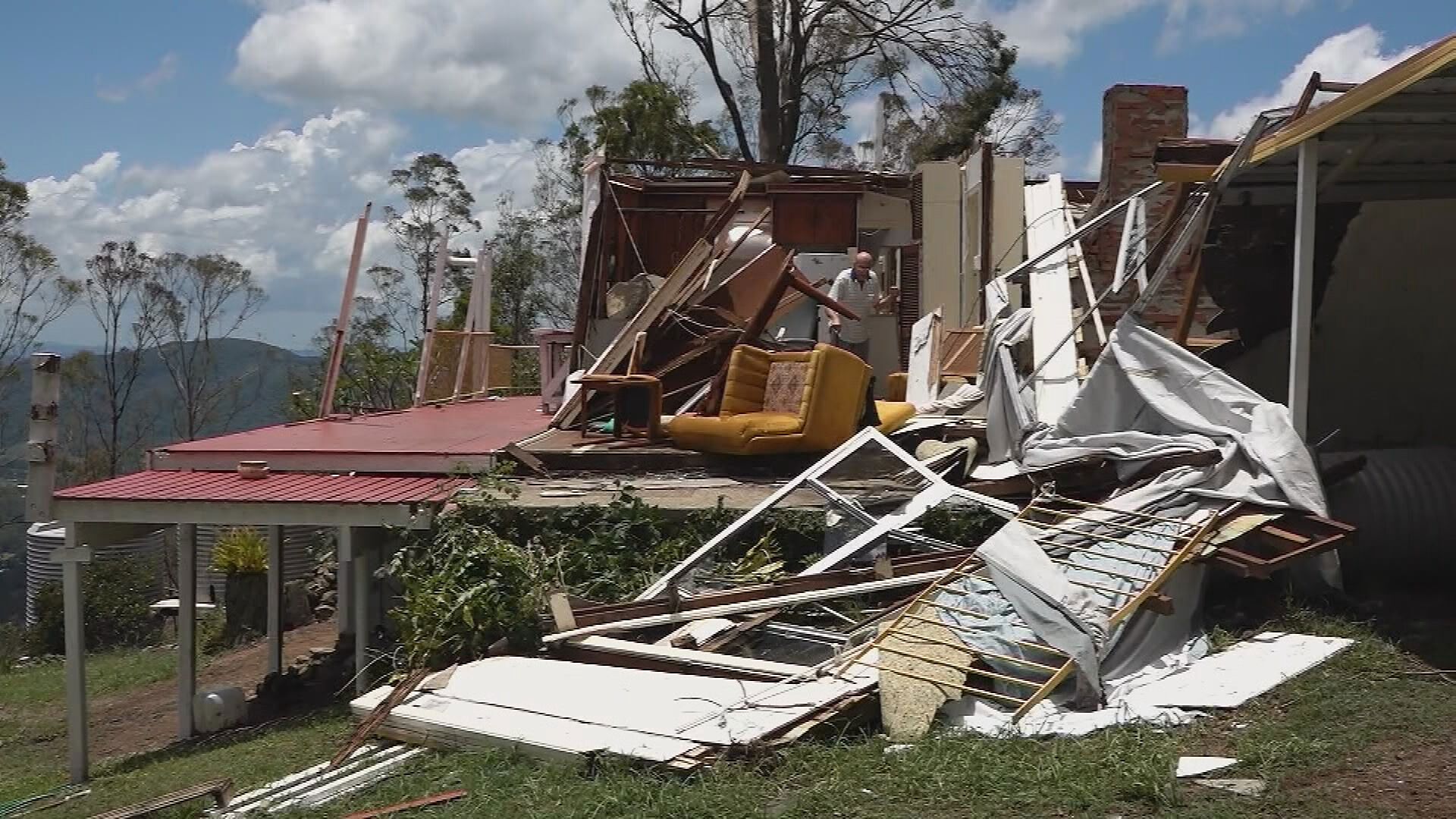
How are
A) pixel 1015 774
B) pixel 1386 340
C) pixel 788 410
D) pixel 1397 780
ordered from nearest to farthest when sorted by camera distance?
1. pixel 1397 780
2. pixel 1015 774
3. pixel 1386 340
4. pixel 788 410

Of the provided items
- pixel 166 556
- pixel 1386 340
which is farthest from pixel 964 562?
pixel 166 556

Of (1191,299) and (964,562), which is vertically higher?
(1191,299)

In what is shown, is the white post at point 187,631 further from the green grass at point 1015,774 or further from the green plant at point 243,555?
the green plant at point 243,555

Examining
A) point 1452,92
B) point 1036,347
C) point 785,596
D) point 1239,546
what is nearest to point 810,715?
point 785,596

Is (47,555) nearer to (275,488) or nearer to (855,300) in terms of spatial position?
(275,488)

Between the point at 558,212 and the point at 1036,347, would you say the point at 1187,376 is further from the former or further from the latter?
the point at 558,212

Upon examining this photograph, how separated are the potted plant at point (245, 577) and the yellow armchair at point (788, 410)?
1011 centimetres

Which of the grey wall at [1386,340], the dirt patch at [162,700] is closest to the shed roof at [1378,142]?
the grey wall at [1386,340]

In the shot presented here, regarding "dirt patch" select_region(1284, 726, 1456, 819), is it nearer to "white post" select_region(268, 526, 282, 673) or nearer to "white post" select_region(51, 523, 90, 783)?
"white post" select_region(51, 523, 90, 783)

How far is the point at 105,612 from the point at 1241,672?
18.3m

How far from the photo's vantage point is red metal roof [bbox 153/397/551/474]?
9.42 m

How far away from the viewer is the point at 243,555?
17.9 metres

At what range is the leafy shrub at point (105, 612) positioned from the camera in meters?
20.0

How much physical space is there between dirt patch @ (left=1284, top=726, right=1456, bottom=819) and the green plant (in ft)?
50.6
